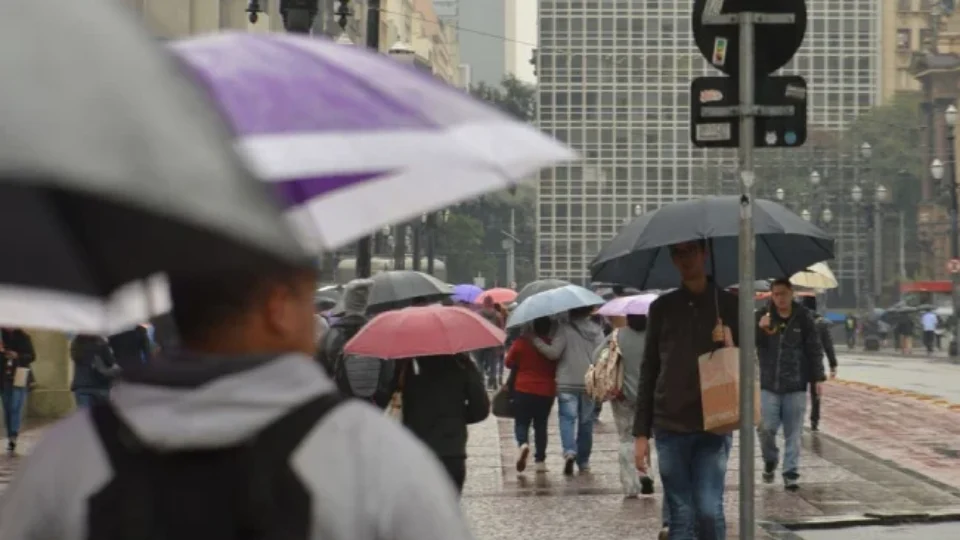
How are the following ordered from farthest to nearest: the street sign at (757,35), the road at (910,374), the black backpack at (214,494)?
the road at (910,374) < the street sign at (757,35) < the black backpack at (214,494)

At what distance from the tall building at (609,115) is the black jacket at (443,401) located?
146 m

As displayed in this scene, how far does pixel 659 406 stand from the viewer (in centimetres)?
880

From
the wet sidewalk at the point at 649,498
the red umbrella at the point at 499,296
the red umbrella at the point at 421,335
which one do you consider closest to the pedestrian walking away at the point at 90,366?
the wet sidewalk at the point at 649,498

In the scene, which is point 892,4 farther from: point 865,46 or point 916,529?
point 916,529

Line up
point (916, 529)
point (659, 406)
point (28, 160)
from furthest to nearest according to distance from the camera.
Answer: point (916, 529) → point (659, 406) → point (28, 160)

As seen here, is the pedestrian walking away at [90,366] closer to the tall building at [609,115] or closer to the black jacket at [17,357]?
the black jacket at [17,357]

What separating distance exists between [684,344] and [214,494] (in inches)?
253

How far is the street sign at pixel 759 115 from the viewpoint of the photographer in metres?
8.50

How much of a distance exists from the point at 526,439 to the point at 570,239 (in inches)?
5561

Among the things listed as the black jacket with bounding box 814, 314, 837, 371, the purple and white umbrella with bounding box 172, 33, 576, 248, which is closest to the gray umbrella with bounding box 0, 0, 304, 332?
the purple and white umbrella with bounding box 172, 33, 576, 248

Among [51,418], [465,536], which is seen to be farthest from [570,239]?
[465,536]

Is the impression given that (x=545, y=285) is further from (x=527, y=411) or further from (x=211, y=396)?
(x=211, y=396)

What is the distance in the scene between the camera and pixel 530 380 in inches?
671

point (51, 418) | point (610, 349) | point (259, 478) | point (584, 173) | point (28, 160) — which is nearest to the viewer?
point (28, 160)
